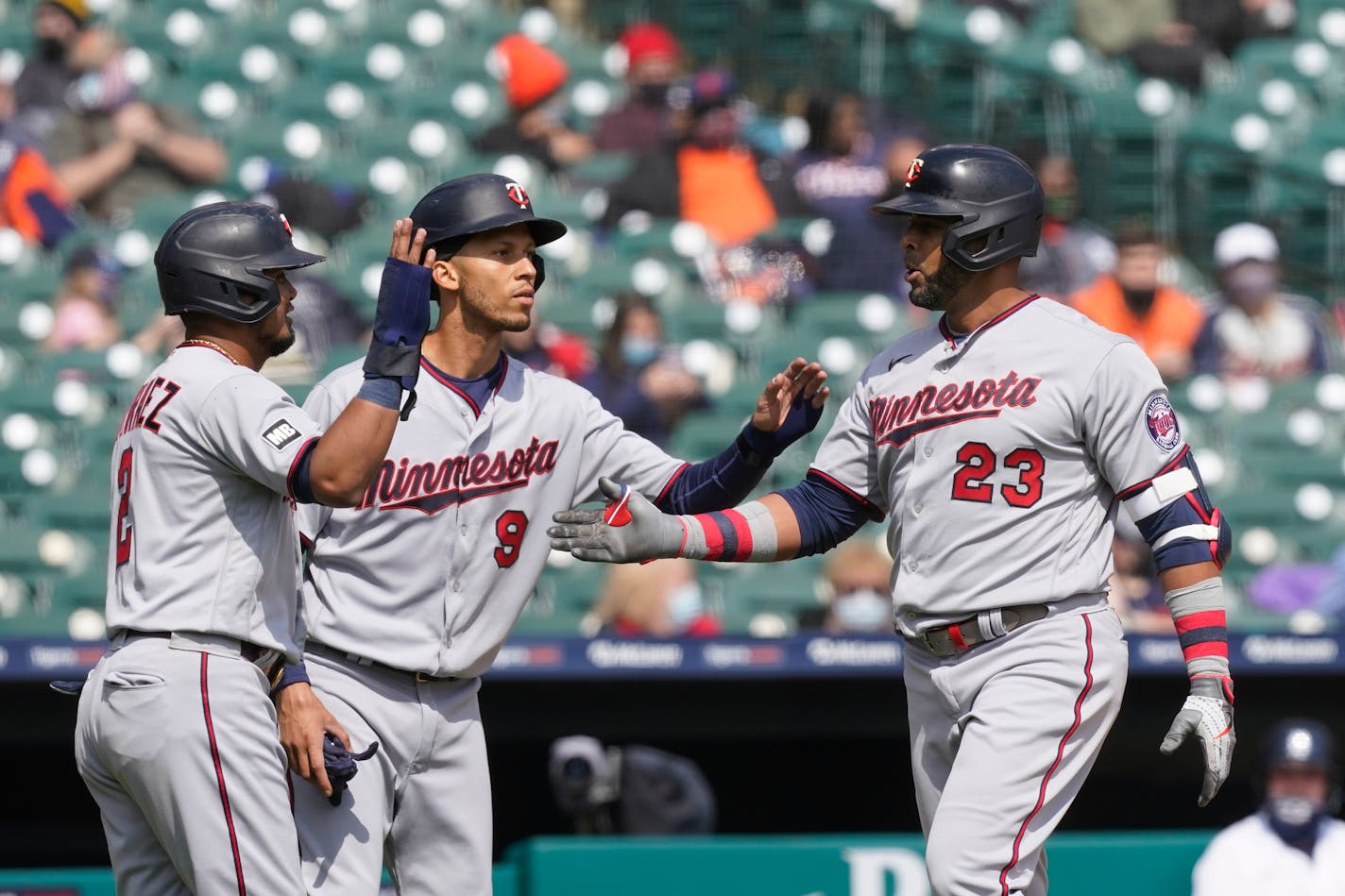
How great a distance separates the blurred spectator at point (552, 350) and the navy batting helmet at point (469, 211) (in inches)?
139

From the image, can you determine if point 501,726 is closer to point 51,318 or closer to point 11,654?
point 11,654

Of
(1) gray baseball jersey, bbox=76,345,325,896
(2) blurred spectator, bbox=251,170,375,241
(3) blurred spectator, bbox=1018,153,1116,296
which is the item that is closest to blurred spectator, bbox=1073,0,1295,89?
(3) blurred spectator, bbox=1018,153,1116,296

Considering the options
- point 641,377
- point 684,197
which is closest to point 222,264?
point 641,377

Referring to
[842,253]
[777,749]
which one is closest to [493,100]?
[842,253]

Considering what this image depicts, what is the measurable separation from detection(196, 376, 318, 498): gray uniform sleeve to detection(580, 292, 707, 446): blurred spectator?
12.8 feet

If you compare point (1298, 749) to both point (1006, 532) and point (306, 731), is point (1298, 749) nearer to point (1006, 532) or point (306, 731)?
point (1006, 532)

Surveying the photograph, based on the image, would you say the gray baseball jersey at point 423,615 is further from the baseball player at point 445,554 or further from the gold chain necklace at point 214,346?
the gold chain necklace at point 214,346

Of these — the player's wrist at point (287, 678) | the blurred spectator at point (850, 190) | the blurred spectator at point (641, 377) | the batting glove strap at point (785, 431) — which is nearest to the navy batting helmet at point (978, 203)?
the batting glove strap at point (785, 431)

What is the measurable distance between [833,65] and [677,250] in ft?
6.19

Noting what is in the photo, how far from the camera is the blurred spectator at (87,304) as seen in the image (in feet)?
26.3

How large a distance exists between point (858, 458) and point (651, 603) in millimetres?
2737

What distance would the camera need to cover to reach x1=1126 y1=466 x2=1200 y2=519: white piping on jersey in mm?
3537

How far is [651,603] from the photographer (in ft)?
21.5

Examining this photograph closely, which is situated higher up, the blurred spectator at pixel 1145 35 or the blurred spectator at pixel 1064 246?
the blurred spectator at pixel 1145 35
